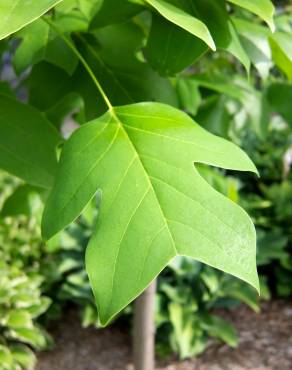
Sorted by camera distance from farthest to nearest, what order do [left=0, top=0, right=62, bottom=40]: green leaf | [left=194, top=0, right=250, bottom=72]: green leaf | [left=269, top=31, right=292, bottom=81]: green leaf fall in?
[left=269, top=31, right=292, bottom=81]: green leaf
[left=194, top=0, right=250, bottom=72]: green leaf
[left=0, top=0, right=62, bottom=40]: green leaf

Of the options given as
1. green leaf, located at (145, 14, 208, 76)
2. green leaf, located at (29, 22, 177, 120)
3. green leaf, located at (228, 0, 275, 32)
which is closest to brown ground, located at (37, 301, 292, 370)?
green leaf, located at (29, 22, 177, 120)

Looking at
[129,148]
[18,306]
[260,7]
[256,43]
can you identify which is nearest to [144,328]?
[18,306]

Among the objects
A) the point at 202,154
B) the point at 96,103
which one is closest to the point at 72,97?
the point at 96,103

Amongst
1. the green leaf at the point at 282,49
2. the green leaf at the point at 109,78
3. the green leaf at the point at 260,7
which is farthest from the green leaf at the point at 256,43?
the green leaf at the point at 260,7

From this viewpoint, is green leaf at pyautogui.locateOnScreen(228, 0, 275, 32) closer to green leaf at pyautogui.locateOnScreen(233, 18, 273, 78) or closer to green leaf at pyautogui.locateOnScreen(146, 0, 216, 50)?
green leaf at pyautogui.locateOnScreen(146, 0, 216, 50)

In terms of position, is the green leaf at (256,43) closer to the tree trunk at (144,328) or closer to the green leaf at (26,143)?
the green leaf at (26,143)

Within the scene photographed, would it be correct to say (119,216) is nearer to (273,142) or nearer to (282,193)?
(282,193)

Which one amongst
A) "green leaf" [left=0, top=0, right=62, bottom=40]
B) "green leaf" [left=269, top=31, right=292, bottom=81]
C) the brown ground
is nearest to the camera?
"green leaf" [left=0, top=0, right=62, bottom=40]
